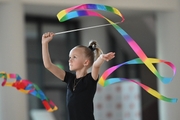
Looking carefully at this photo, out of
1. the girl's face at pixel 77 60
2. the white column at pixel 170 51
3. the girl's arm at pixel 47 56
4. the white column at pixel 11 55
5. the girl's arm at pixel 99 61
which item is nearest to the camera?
the girl's arm at pixel 99 61

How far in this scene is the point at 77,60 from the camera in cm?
286

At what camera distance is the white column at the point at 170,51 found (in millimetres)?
6367

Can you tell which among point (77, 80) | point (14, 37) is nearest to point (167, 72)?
point (14, 37)

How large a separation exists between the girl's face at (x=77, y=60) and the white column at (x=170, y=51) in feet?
12.3

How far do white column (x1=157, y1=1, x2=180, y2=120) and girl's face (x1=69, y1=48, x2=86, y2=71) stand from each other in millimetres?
3738

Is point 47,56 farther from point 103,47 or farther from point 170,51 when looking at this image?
point 103,47

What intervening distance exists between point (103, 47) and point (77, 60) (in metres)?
5.03

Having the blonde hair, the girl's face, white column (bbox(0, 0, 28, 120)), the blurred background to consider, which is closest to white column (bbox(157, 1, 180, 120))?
the blurred background

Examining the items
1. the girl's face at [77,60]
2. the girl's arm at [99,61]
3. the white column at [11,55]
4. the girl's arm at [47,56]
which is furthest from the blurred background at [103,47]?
the girl's arm at [99,61]

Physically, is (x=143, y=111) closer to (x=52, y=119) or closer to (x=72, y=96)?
(x=52, y=119)

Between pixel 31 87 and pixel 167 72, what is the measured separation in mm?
2948

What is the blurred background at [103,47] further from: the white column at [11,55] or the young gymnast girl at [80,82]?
the young gymnast girl at [80,82]

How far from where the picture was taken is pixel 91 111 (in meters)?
2.84

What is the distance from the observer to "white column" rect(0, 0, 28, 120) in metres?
5.30
